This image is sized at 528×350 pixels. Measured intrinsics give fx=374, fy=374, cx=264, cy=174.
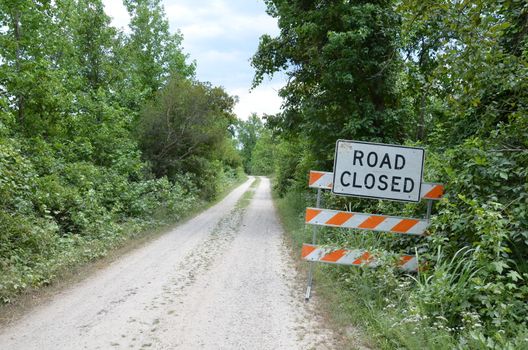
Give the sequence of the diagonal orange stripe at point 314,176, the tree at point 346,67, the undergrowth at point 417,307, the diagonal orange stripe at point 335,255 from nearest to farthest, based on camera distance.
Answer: the undergrowth at point 417,307 < the diagonal orange stripe at point 335,255 < the diagonal orange stripe at point 314,176 < the tree at point 346,67

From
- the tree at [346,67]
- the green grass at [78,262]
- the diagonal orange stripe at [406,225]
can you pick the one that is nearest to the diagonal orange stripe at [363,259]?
the diagonal orange stripe at [406,225]

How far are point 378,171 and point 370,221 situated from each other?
2.42ft

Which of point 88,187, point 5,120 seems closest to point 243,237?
point 88,187

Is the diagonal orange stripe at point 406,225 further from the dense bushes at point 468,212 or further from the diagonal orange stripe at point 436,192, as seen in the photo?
the diagonal orange stripe at point 436,192

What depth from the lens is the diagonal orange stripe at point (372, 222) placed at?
5441 mm

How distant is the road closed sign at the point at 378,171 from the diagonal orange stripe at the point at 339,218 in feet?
1.03

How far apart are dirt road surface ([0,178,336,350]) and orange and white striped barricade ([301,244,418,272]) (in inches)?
30.1

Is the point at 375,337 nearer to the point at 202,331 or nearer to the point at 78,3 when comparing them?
the point at 202,331

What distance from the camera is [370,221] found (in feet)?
17.9

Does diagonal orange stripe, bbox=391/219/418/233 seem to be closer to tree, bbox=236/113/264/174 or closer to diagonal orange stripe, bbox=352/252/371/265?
diagonal orange stripe, bbox=352/252/371/265

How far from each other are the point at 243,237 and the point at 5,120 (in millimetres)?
7264

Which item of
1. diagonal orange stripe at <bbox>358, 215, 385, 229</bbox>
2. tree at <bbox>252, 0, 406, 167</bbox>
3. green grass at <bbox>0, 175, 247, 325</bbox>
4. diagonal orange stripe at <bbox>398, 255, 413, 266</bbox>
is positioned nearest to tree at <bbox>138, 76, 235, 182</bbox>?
green grass at <bbox>0, 175, 247, 325</bbox>

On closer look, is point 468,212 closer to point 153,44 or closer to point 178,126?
point 178,126

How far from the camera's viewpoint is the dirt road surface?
13.9 feet
